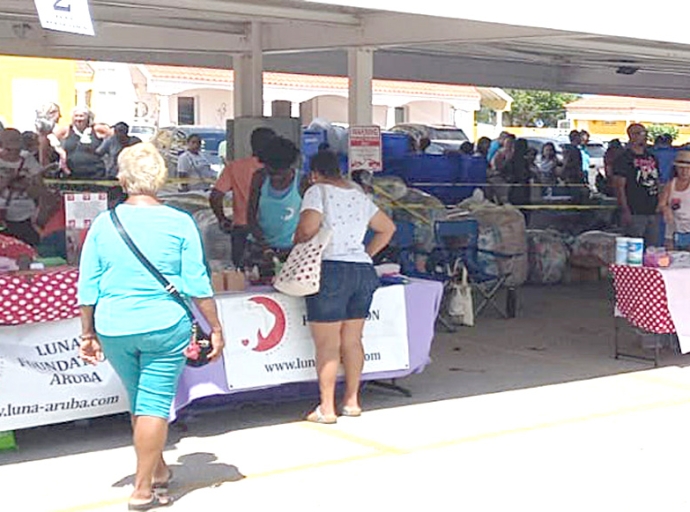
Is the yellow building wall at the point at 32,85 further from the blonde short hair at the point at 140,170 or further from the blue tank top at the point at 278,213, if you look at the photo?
the blonde short hair at the point at 140,170

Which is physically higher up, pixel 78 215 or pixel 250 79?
pixel 250 79

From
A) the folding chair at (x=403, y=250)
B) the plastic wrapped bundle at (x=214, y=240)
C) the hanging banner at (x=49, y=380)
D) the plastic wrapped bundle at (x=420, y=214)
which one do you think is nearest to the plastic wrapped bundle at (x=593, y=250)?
the plastic wrapped bundle at (x=420, y=214)

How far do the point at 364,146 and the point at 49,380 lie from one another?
494 cm

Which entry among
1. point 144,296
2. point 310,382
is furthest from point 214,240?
point 144,296

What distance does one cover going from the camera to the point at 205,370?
6.70 m

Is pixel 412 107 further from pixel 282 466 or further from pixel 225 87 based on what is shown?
pixel 282 466

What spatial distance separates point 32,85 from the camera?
3167cm

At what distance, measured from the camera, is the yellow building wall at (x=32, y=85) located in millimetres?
30703

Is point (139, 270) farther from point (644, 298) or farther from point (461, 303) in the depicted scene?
point (461, 303)

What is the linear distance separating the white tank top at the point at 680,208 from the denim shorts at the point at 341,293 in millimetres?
4273

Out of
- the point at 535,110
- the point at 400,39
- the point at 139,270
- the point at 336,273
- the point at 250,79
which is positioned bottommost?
the point at 336,273

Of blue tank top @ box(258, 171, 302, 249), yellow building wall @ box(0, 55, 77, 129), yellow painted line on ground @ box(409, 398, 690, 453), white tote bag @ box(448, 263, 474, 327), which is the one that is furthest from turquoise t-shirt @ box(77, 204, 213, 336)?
yellow building wall @ box(0, 55, 77, 129)

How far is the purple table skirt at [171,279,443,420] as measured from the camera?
6648 millimetres

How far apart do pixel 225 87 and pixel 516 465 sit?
33584 millimetres
